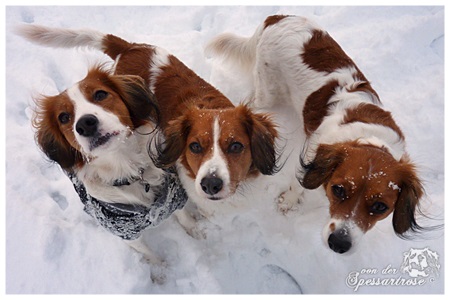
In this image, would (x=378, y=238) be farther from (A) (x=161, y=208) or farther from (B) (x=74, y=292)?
(B) (x=74, y=292)

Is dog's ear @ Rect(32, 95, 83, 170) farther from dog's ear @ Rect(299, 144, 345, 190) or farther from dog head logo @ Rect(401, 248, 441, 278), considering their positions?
dog head logo @ Rect(401, 248, 441, 278)

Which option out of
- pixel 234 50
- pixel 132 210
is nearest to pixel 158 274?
pixel 132 210

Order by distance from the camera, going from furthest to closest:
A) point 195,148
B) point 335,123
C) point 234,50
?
point 234,50 → point 335,123 → point 195,148

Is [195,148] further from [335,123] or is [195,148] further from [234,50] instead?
[234,50]

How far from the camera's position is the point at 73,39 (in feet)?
9.41

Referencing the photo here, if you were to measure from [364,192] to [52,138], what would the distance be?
6.04ft

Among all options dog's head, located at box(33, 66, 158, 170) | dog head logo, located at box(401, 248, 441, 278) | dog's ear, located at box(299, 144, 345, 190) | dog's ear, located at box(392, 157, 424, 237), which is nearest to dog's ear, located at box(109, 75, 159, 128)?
dog's head, located at box(33, 66, 158, 170)

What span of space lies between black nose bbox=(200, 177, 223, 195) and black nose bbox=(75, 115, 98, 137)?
0.64m

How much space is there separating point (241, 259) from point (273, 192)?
2.23 ft

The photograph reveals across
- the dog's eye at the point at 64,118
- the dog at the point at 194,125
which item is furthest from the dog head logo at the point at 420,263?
the dog's eye at the point at 64,118

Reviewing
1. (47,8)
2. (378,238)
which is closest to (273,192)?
(378,238)

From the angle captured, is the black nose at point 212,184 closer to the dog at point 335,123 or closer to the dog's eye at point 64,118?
the dog at point 335,123

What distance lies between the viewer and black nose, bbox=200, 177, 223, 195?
194 centimetres

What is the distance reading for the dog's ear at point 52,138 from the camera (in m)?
2.04
